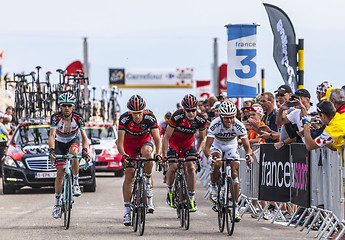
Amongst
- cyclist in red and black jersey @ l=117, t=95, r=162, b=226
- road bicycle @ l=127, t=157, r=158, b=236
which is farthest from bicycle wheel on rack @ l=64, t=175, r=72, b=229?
road bicycle @ l=127, t=157, r=158, b=236

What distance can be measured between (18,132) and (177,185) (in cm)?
907

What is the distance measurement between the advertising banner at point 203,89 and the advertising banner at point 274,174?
1261 inches

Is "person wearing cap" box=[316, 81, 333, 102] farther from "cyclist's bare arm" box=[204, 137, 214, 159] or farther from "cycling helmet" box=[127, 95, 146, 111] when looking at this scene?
"cycling helmet" box=[127, 95, 146, 111]

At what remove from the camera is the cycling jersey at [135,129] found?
13.0 m

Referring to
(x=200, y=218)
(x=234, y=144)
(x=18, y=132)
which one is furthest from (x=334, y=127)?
(x=18, y=132)

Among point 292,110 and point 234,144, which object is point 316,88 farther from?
point 234,144

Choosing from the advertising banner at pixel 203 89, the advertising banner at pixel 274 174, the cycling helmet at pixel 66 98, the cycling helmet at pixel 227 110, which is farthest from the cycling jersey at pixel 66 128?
the advertising banner at pixel 203 89

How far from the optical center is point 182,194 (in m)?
13.4

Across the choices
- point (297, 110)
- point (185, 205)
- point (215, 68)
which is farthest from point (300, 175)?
point (215, 68)

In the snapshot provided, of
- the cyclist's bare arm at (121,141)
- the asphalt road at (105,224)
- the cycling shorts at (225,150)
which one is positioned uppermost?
the cyclist's bare arm at (121,141)

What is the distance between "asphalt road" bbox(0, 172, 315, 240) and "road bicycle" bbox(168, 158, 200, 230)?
19 cm

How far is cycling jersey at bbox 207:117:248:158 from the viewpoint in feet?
43.5

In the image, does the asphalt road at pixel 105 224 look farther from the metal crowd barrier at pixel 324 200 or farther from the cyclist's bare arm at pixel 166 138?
the cyclist's bare arm at pixel 166 138

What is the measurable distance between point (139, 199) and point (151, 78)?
236 feet
